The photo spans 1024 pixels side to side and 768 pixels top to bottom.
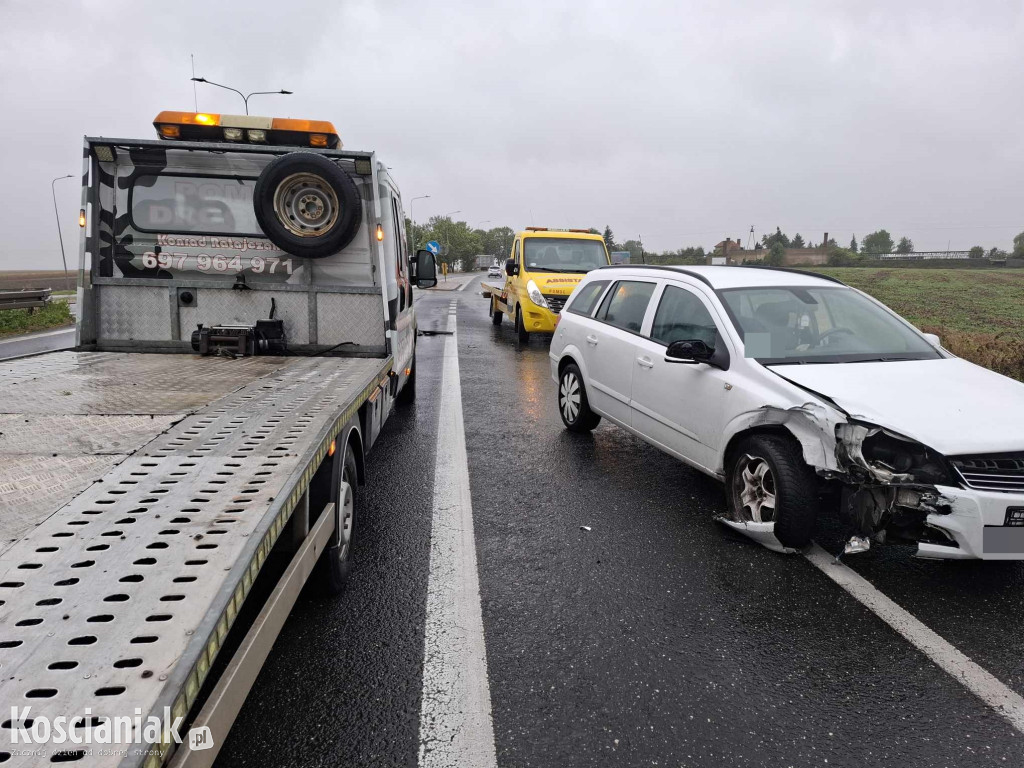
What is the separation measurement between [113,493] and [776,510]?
10.8 feet

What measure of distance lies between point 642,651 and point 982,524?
5.75ft

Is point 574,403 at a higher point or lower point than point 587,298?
lower

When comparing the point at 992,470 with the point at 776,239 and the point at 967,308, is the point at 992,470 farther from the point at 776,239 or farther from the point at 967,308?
the point at 776,239

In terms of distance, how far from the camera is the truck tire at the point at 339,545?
3182 mm

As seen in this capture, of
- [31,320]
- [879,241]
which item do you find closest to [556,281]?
[31,320]

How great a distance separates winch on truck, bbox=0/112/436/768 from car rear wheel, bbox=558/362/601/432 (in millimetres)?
1665

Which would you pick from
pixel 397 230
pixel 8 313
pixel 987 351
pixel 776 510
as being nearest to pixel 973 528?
pixel 776 510

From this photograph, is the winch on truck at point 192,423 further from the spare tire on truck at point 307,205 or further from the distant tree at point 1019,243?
the distant tree at point 1019,243

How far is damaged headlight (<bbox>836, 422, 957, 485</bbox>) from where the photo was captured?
Result: 3.29 m

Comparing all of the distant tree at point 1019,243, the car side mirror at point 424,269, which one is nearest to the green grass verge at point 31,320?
the car side mirror at point 424,269

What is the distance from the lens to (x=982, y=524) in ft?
10.4

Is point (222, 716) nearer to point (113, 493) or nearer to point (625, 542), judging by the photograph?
point (113, 493)

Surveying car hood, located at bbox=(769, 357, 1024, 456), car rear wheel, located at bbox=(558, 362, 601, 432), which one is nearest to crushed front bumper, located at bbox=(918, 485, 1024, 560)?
car hood, located at bbox=(769, 357, 1024, 456)

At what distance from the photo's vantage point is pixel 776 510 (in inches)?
150
